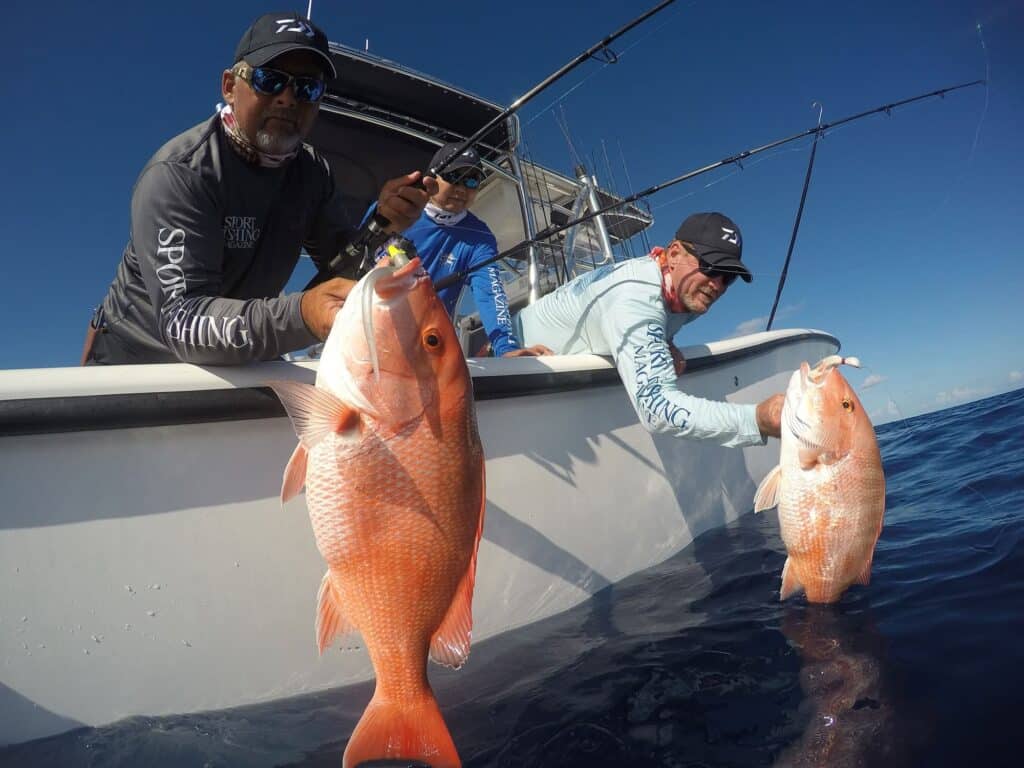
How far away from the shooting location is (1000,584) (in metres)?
2.40

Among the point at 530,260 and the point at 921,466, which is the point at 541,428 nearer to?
the point at 530,260

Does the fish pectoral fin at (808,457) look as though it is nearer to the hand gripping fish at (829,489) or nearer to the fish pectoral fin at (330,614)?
the hand gripping fish at (829,489)

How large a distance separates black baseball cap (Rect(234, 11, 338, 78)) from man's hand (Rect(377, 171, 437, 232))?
44 cm

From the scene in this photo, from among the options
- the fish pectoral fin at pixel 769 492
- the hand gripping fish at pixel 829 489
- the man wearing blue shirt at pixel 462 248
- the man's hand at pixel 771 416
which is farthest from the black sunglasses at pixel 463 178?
the fish pectoral fin at pixel 769 492

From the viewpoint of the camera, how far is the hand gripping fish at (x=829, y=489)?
220cm

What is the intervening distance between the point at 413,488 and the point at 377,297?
1.52 ft

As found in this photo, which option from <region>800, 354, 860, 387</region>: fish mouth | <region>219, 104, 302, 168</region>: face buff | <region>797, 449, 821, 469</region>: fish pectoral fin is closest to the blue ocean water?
<region>797, 449, 821, 469</region>: fish pectoral fin

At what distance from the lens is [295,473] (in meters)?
1.34

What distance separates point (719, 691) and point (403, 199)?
196 centimetres

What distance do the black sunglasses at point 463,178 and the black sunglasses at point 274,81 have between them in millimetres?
1654

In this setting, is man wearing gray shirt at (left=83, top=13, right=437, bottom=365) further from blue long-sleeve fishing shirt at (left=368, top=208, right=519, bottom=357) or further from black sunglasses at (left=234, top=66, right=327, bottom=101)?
blue long-sleeve fishing shirt at (left=368, top=208, right=519, bottom=357)

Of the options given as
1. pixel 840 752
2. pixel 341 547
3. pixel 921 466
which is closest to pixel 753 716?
pixel 840 752

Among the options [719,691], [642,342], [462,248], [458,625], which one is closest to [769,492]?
[642,342]

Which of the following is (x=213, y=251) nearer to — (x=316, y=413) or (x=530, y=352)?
(x=316, y=413)
